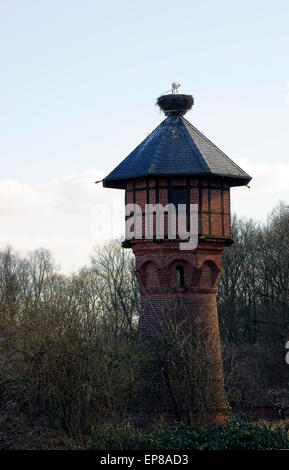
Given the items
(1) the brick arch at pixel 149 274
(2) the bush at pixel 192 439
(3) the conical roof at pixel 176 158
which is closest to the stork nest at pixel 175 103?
(3) the conical roof at pixel 176 158

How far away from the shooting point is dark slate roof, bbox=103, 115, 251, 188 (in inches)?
955

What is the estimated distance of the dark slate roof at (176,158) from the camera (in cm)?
2425

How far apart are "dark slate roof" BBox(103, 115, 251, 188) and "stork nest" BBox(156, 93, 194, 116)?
0.64ft

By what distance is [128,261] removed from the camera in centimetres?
5116

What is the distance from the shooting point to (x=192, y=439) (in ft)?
59.5

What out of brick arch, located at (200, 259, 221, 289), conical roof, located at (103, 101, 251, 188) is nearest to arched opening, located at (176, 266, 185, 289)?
brick arch, located at (200, 259, 221, 289)

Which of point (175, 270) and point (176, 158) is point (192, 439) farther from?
point (176, 158)

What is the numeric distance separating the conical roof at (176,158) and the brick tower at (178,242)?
3cm

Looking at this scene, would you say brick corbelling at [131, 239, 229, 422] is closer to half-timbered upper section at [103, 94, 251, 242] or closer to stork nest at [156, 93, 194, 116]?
half-timbered upper section at [103, 94, 251, 242]

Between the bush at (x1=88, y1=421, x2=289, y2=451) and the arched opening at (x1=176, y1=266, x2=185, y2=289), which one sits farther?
the arched opening at (x1=176, y1=266, x2=185, y2=289)

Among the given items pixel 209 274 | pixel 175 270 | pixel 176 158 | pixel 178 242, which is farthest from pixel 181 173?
pixel 209 274

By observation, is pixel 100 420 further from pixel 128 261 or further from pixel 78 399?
pixel 128 261

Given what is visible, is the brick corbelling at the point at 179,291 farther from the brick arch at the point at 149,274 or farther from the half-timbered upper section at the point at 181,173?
the half-timbered upper section at the point at 181,173
